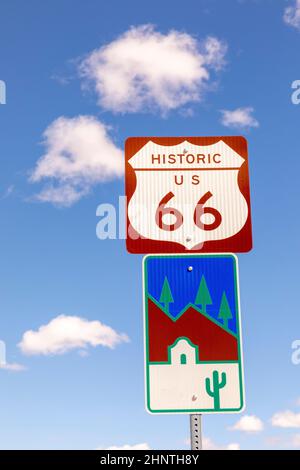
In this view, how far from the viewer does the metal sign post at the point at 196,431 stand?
4.30 meters

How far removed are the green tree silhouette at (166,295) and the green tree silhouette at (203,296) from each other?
0.75ft

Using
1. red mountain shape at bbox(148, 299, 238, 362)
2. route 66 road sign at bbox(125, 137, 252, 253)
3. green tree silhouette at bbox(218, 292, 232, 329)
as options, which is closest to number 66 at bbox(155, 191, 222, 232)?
route 66 road sign at bbox(125, 137, 252, 253)

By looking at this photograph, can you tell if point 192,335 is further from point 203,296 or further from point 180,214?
point 180,214

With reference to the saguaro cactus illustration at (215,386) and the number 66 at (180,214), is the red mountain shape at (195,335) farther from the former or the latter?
the number 66 at (180,214)

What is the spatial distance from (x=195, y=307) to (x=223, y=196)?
1.06m

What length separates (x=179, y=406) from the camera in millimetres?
4453

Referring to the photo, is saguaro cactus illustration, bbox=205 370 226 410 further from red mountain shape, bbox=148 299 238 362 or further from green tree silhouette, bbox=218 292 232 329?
green tree silhouette, bbox=218 292 232 329

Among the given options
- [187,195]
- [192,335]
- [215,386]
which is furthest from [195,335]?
[187,195]

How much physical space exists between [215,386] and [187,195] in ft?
5.47

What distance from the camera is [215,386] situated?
4.53 metres

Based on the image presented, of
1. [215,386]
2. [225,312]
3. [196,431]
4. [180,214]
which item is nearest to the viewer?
[196,431]

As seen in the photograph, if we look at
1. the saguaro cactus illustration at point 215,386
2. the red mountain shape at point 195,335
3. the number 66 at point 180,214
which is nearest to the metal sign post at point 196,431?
the saguaro cactus illustration at point 215,386
